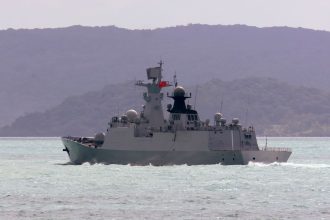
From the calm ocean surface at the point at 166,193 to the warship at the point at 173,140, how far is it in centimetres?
116

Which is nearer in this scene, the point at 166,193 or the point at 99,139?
the point at 166,193

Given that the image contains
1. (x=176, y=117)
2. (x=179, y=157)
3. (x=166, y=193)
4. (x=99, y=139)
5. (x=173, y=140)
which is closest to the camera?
(x=166, y=193)

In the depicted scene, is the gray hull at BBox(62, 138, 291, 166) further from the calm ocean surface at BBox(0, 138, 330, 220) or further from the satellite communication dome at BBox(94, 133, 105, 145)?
the satellite communication dome at BBox(94, 133, 105, 145)

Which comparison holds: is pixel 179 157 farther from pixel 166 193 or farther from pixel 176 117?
pixel 166 193

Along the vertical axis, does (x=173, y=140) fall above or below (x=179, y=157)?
above

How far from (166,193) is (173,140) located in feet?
91.1

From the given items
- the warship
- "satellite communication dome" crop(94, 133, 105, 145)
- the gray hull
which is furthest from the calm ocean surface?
"satellite communication dome" crop(94, 133, 105, 145)

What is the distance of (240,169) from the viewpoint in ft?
315

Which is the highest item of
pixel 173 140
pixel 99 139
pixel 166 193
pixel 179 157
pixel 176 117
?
pixel 176 117

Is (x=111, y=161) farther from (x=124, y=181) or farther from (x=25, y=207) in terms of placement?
(x=25, y=207)

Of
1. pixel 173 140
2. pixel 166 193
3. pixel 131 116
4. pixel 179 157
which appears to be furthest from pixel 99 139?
pixel 166 193

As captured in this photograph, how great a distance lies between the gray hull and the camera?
98000 mm

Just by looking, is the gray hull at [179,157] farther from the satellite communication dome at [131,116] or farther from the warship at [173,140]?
the satellite communication dome at [131,116]

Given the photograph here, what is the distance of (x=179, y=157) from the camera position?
98.6m
